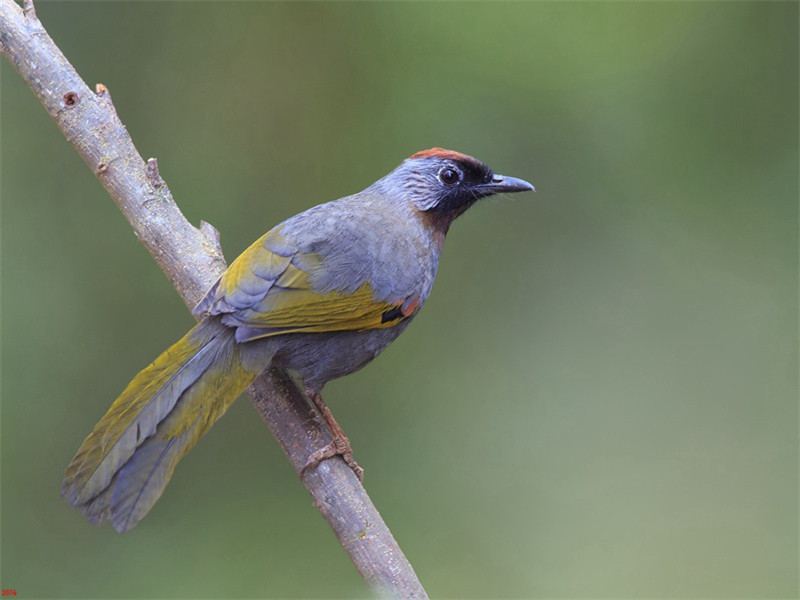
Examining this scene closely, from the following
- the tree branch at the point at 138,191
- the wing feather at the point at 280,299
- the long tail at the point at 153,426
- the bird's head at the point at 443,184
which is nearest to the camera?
the long tail at the point at 153,426

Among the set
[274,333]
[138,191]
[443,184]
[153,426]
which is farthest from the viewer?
[443,184]

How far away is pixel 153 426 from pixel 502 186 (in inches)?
68.8

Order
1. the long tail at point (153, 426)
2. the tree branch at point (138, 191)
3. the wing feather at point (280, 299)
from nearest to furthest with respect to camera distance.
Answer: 1. the long tail at point (153, 426)
2. the wing feather at point (280, 299)
3. the tree branch at point (138, 191)

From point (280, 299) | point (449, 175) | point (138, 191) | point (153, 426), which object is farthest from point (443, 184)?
point (153, 426)

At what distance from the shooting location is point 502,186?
12.2 ft

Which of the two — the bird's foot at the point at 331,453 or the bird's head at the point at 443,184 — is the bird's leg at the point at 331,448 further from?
the bird's head at the point at 443,184

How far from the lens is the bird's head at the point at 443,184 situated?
364 centimetres

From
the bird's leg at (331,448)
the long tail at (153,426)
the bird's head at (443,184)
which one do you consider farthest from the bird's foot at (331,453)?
the bird's head at (443,184)

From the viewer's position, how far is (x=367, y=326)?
3.15 metres

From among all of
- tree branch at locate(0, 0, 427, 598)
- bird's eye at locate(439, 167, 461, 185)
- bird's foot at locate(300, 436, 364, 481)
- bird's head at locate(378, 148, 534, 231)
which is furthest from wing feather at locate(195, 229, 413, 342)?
bird's eye at locate(439, 167, 461, 185)

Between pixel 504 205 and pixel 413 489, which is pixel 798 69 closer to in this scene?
pixel 504 205

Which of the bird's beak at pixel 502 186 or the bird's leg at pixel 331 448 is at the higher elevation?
the bird's beak at pixel 502 186

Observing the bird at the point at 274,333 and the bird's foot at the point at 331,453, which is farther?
the bird's foot at the point at 331,453

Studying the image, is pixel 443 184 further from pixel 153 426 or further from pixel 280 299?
pixel 153 426
